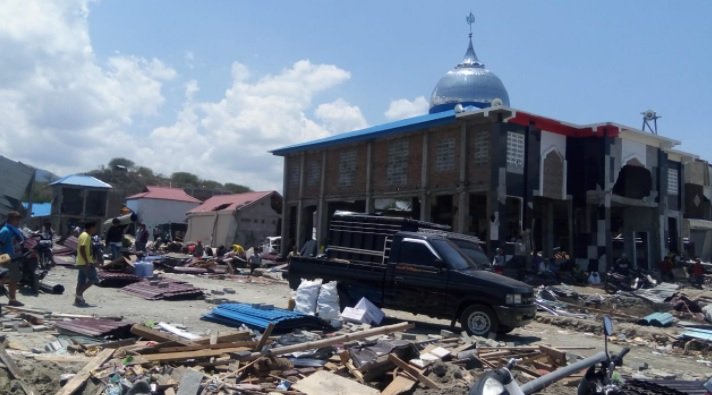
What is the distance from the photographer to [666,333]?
47.9 feet

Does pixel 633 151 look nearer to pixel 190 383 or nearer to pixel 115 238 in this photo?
pixel 115 238

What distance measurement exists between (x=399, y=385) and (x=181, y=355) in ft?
8.82

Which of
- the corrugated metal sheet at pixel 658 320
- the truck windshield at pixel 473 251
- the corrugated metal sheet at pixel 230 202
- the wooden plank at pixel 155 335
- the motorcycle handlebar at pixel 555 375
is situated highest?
the corrugated metal sheet at pixel 230 202

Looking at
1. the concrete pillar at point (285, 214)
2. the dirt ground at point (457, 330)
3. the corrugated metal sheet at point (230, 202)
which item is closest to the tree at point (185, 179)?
the corrugated metal sheet at point (230, 202)

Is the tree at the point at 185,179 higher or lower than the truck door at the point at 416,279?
higher

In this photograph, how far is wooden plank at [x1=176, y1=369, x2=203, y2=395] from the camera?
6.86 meters

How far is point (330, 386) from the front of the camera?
7.29 metres

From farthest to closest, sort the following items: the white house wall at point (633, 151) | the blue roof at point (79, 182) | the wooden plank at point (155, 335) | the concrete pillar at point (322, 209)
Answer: the blue roof at point (79, 182), the concrete pillar at point (322, 209), the white house wall at point (633, 151), the wooden plank at point (155, 335)

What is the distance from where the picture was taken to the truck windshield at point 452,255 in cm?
1287

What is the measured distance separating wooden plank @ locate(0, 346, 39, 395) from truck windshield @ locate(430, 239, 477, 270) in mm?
7827

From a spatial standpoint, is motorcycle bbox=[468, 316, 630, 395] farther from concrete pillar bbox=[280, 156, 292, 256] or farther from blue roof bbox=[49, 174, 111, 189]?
blue roof bbox=[49, 174, 111, 189]

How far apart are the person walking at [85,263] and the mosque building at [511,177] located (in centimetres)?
1677

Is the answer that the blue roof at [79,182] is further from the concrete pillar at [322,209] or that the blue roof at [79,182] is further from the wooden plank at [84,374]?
the wooden plank at [84,374]

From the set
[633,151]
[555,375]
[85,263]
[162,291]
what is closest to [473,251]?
[162,291]
